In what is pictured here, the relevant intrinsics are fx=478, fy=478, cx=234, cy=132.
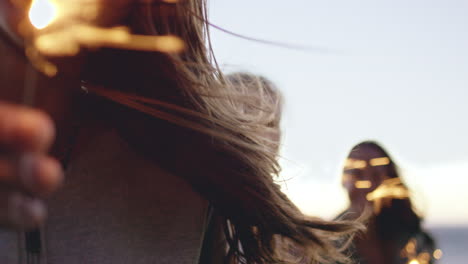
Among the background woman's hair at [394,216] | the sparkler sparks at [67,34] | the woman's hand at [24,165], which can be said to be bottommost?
the background woman's hair at [394,216]

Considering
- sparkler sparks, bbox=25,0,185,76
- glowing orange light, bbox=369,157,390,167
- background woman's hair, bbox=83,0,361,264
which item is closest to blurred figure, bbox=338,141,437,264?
glowing orange light, bbox=369,157,390,167

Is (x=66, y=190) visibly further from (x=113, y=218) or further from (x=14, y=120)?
(x=14, y=120)

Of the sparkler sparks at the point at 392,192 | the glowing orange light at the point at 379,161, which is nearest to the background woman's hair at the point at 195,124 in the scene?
the glowing orange light at the point at 379,161

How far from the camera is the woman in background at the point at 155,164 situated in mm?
783

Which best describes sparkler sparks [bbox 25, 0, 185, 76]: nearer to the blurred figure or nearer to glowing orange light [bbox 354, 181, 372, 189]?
the blurred figure

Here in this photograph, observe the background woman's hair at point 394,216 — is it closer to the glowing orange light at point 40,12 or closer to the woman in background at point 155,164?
the woman in background at point 155,164

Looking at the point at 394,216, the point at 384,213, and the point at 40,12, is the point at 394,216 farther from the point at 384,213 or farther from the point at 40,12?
the point at 40,12

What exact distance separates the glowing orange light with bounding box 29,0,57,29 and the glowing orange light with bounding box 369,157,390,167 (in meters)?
2.05

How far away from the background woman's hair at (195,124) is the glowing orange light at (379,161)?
1465mm

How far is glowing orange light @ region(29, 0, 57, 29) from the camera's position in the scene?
0.46 m

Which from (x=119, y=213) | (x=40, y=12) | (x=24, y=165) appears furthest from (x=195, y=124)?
(x=24, y=165)

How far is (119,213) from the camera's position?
2.78 feet

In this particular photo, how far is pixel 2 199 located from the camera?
1.04 feet

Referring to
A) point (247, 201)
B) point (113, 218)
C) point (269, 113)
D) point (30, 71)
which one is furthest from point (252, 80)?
point (30, 71)
